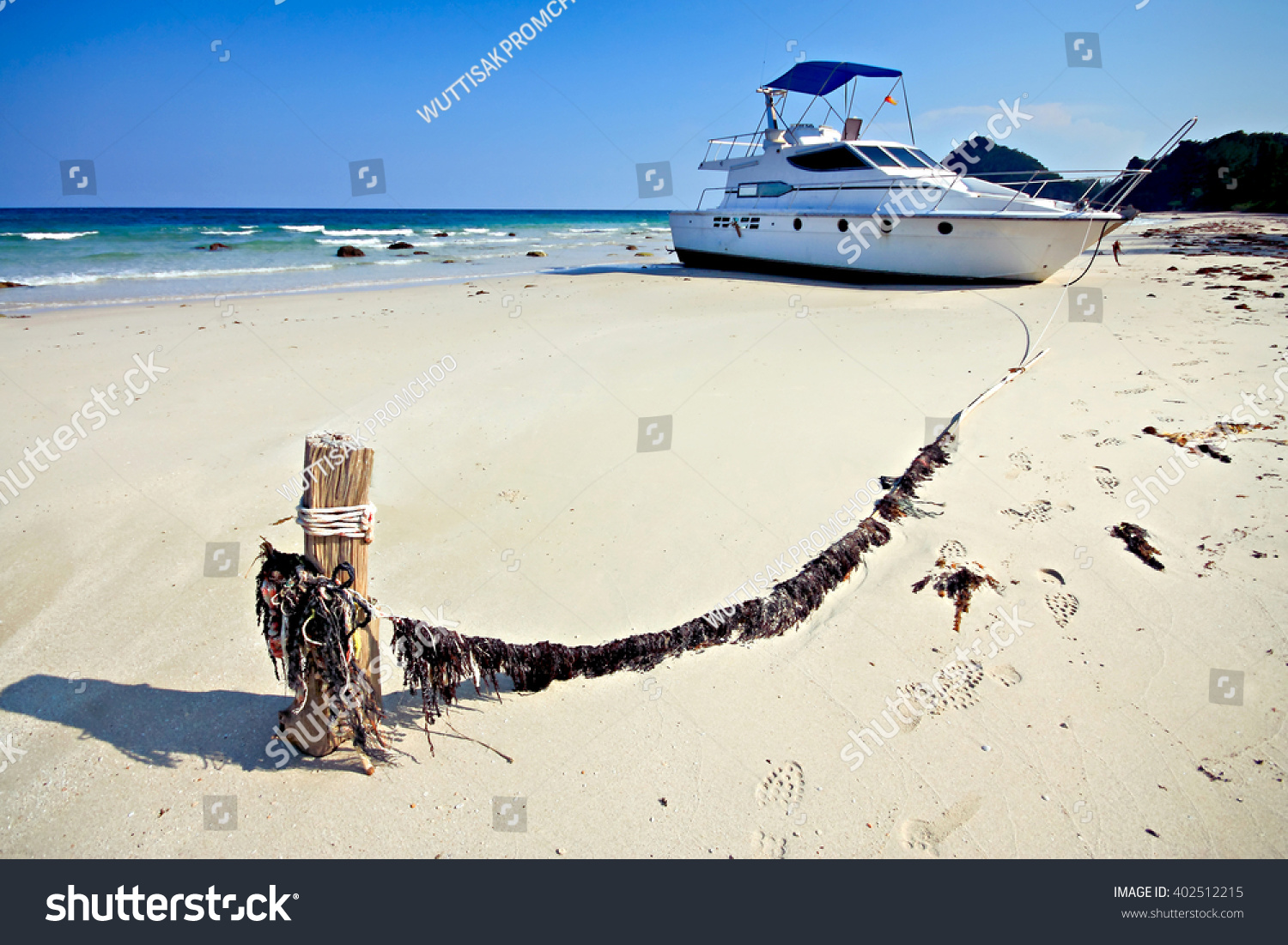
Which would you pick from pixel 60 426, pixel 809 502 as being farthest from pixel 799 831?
pixel 60 426

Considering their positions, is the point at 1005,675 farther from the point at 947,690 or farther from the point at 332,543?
the point at 332,543

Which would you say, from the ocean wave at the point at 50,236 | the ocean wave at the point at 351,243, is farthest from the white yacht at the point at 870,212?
the ocean wave at the point at 50,236

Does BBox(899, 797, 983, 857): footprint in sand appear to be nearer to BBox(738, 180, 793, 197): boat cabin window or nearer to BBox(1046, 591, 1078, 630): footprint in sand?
BBox(1046, 591, 1078, 630): footprint in sand

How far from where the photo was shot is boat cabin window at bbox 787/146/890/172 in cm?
1384

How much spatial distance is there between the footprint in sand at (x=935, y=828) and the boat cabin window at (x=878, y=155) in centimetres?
1404

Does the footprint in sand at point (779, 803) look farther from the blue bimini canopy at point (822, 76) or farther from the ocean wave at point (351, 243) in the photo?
the ocean wave at point (351, 243)

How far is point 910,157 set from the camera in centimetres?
1379

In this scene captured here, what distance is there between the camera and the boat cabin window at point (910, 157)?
13695 millimetres

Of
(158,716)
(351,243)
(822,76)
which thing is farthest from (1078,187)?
(351,243)

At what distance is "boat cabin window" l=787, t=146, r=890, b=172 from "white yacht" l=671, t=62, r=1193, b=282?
0.02 m

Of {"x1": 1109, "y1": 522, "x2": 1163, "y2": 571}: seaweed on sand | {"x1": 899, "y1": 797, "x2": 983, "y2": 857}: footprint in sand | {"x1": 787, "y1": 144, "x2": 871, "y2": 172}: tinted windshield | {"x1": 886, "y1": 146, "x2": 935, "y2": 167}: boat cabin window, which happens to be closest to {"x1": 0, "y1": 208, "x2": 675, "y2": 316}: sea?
{"x1": 787, "y1": 144, "x2": 871, "y2": 172}: tinted windshield

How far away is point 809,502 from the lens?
437 centimetres

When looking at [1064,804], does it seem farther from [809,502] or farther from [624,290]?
[624,290]
